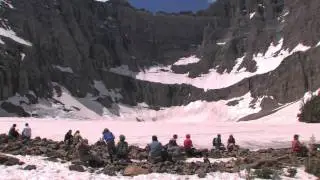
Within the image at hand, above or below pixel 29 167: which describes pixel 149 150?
above

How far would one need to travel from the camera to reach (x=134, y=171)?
23.0m

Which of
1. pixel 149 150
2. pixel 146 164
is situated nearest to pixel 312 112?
pixel 149 150

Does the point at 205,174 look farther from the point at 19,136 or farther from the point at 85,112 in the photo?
Result: the point at 85,112

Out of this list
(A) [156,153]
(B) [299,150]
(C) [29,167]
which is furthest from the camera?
(B) [299,150]

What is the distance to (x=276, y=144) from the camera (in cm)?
4150

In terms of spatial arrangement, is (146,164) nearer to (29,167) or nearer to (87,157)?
(87,157)

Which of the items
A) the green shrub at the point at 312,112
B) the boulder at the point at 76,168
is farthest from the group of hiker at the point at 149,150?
the green shrub at the point at 312,112

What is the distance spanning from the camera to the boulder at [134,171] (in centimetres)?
2289

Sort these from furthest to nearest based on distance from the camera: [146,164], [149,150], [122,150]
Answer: [149,150] → [122,150] → [146,164]

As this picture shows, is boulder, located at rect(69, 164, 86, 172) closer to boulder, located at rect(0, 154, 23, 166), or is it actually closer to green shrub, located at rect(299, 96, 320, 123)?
boulder, located at rect(0, 154, 23, 166)

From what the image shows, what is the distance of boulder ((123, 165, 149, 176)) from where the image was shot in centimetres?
2289

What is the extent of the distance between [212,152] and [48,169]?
496 inches

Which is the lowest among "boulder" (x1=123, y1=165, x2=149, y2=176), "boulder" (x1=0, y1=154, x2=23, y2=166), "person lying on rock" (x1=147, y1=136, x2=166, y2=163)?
"boulder" (x1=123, y1=165, x2=149, y2=176)

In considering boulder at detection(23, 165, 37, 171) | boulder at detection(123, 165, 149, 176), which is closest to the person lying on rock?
boulder at detection(123, 165, 149, 176)
